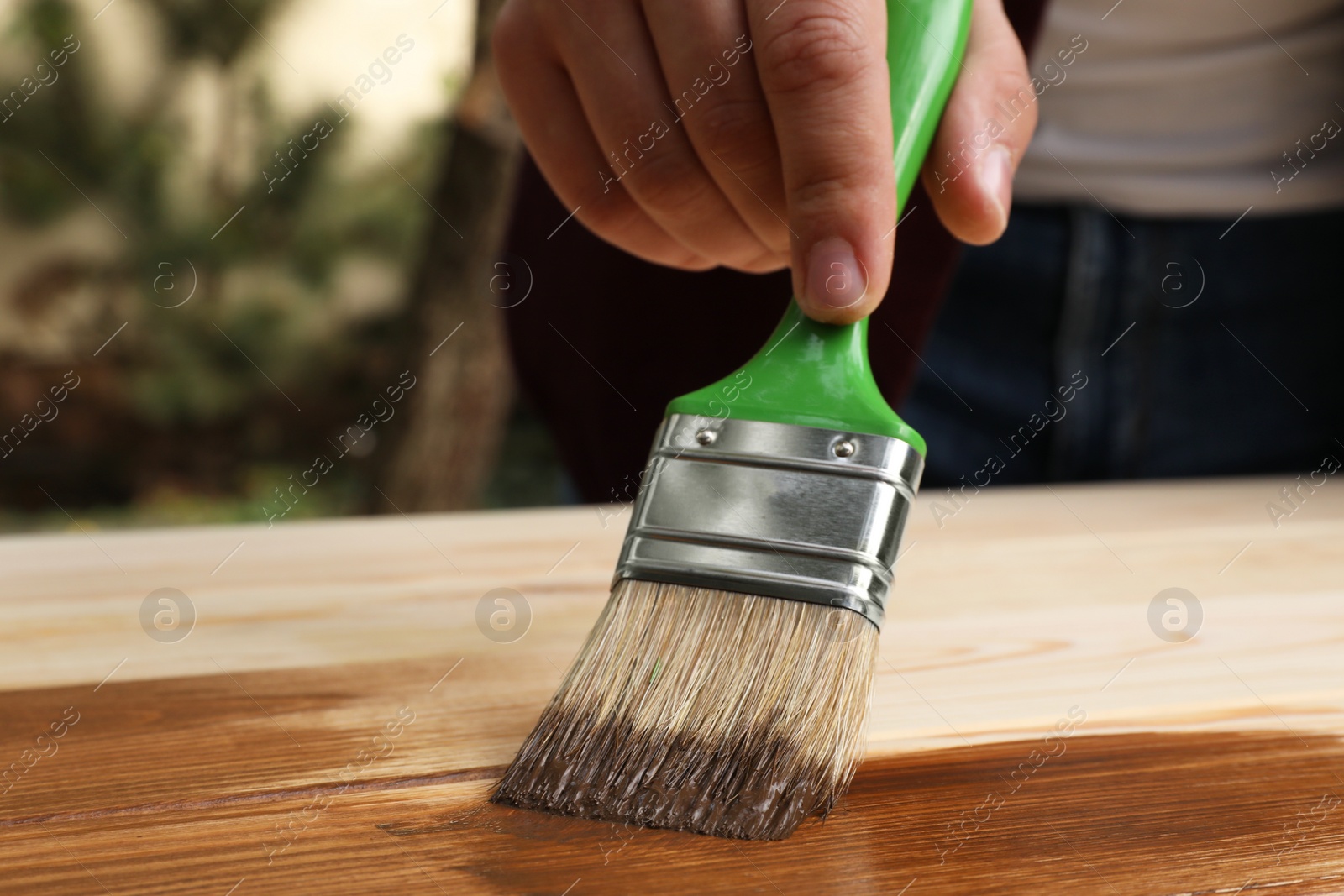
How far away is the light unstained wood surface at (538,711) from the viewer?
2.28 ft

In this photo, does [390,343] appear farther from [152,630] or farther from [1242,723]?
[1242,723]

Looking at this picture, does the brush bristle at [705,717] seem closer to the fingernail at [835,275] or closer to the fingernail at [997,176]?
the fingernail at [835,275]

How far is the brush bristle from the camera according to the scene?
2.50ft

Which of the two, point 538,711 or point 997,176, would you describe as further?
point 997,176

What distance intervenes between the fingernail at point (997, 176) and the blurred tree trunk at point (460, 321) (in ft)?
8.01

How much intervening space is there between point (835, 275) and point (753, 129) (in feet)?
0.53

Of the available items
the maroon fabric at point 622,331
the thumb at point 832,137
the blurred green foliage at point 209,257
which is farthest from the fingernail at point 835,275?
the blurred green foliage at point 209,257

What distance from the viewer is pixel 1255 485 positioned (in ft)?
5.86

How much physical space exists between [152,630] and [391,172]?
460 centimetres

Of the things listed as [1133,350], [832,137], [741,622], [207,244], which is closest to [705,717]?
[741,622]

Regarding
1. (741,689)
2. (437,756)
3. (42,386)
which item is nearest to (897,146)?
(741,689)

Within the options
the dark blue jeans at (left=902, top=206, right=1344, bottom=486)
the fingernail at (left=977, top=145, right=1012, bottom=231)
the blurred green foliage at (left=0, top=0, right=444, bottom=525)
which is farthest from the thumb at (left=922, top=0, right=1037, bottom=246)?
the blurred green foliage at (left=0, top=0, right=444, bottom=525)

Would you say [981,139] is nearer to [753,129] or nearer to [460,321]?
[753,129]

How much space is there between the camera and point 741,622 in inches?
34.1
